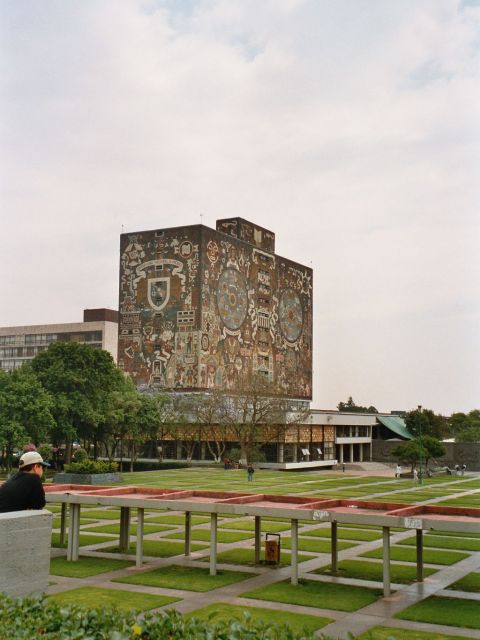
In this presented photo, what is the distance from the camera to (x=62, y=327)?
132 meters

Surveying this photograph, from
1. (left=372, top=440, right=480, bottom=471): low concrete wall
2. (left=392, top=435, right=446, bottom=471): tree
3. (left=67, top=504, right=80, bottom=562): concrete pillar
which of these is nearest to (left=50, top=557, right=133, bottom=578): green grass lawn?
(left=67, top=504, right=80, bottom=562): concrete pillar

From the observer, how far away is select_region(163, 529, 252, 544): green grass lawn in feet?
83.6

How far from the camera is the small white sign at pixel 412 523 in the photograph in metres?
17.2

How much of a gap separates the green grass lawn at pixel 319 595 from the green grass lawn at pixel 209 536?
7.24 meters

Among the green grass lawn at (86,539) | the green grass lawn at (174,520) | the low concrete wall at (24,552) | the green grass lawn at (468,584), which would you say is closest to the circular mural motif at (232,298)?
the green grass lawn at (174,520)

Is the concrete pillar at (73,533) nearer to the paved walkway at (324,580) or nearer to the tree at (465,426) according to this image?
the paved walkway at (324,580)

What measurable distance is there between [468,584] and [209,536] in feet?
33.9

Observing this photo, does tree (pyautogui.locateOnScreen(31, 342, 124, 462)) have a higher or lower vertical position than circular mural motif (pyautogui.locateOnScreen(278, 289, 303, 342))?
lower

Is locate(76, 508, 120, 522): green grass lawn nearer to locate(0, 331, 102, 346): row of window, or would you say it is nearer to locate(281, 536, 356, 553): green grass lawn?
locate(281, 536, 356, 553): green grass lawn

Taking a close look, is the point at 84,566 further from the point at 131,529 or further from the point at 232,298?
the point at 232,298

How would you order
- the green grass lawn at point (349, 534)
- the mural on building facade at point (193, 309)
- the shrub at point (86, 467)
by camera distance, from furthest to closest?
the mural on building facade at point (193, 309), the shrub at point (86, 467), the green grass lawn at point (349, 534)

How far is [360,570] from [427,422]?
81.0 meters

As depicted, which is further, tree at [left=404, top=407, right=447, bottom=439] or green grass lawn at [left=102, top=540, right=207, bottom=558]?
tree at [left=404, top=407, right=447, bottom=439]

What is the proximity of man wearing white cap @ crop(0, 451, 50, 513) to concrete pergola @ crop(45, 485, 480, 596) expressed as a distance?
7.94m
